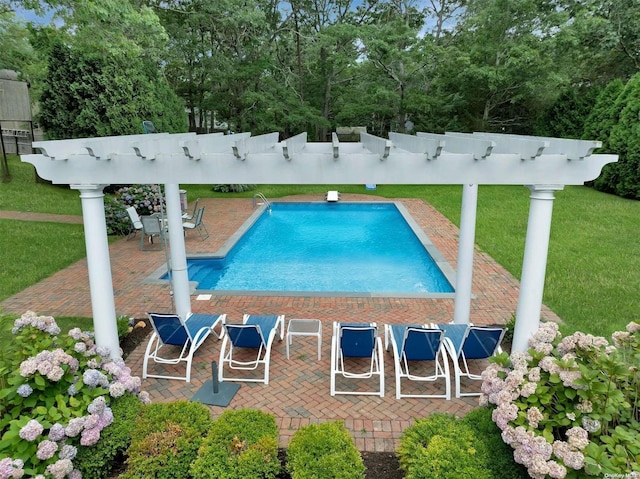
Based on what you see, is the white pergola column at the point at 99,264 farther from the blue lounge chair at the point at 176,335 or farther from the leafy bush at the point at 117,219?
the leafy bush at the point at 117,219

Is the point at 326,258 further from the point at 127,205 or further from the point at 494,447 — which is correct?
the point at 494,447

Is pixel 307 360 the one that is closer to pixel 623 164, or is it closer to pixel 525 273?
pixel 525 273

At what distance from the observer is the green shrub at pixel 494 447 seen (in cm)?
331

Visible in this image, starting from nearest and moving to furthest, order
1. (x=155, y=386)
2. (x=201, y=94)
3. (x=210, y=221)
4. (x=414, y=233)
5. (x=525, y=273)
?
(x=525, y=273) < (x=155, y=386) < (x=414, y=233) < (x=210, y=221) < (x=201, y=94)

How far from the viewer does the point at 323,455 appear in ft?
11.0

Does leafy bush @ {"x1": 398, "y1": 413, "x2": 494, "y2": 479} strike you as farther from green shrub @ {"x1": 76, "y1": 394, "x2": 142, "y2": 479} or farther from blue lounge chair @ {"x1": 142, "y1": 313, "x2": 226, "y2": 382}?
blue lounge chair @ {"x1": 142, "y1": 313, "x2": 226, "y2": 382}

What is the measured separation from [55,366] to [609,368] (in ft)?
14.9

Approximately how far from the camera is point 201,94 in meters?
25.0

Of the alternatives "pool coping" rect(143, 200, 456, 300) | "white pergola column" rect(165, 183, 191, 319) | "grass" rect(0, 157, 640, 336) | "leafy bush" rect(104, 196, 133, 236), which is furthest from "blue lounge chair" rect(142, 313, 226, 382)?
"leafy bush" rect(104, 196, 133, 236)

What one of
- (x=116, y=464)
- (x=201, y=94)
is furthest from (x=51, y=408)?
(x=201, y=94)

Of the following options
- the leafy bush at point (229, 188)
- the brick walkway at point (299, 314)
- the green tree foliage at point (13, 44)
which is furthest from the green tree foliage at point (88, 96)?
the brick walkway at point (299, 314)

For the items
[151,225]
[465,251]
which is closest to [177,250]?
[465,251]

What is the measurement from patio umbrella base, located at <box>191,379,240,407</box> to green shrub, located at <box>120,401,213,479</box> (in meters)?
0.75

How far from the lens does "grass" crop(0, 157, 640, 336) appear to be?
302 inches
